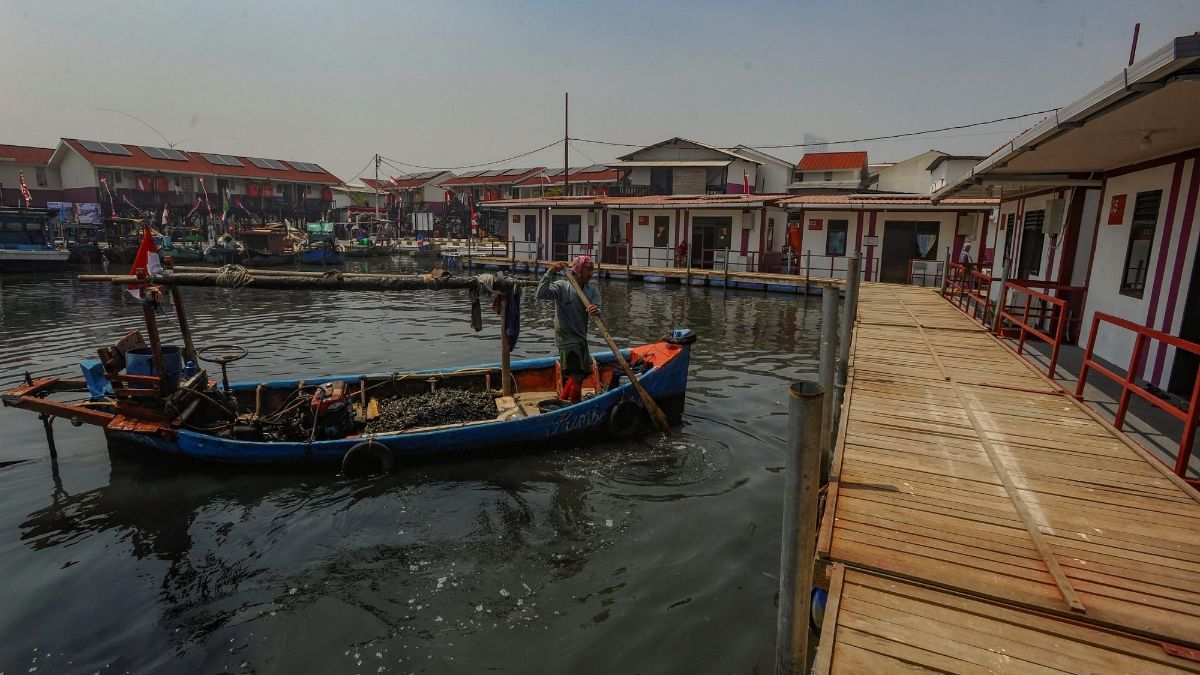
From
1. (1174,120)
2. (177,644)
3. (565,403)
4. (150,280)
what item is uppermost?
(1174,120)

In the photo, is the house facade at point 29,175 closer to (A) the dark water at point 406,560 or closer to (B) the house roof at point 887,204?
(A) the dark water at point 406,560

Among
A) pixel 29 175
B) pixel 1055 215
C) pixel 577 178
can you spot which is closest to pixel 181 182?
pixel 29 175

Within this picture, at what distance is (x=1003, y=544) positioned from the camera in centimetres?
393

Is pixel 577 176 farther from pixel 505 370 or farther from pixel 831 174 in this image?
pixel 505 370

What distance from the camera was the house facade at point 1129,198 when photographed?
16.8 ft

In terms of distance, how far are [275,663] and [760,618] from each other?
411 cm

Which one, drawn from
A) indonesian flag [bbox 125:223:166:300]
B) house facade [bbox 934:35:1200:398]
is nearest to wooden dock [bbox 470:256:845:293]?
house facade [bbox 934:35:1200:398]

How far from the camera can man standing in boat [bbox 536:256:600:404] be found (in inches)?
350

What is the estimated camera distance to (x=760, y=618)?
5.32 m

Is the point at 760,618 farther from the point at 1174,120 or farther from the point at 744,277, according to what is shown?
the point at 744,277

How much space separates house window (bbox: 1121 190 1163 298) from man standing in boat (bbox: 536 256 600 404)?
7848 millimetres

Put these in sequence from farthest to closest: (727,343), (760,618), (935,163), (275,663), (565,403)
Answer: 1. (935,163)
2. (727,343)
3. (565,403)
4. (760,618)
5. (275,663)

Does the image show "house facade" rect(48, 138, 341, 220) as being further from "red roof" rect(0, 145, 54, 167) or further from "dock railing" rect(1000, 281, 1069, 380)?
"dock railing" rect(1000, 281, 1069, 380)

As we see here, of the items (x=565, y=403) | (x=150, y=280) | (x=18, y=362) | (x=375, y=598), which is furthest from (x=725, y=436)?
(x=18, y=362)
